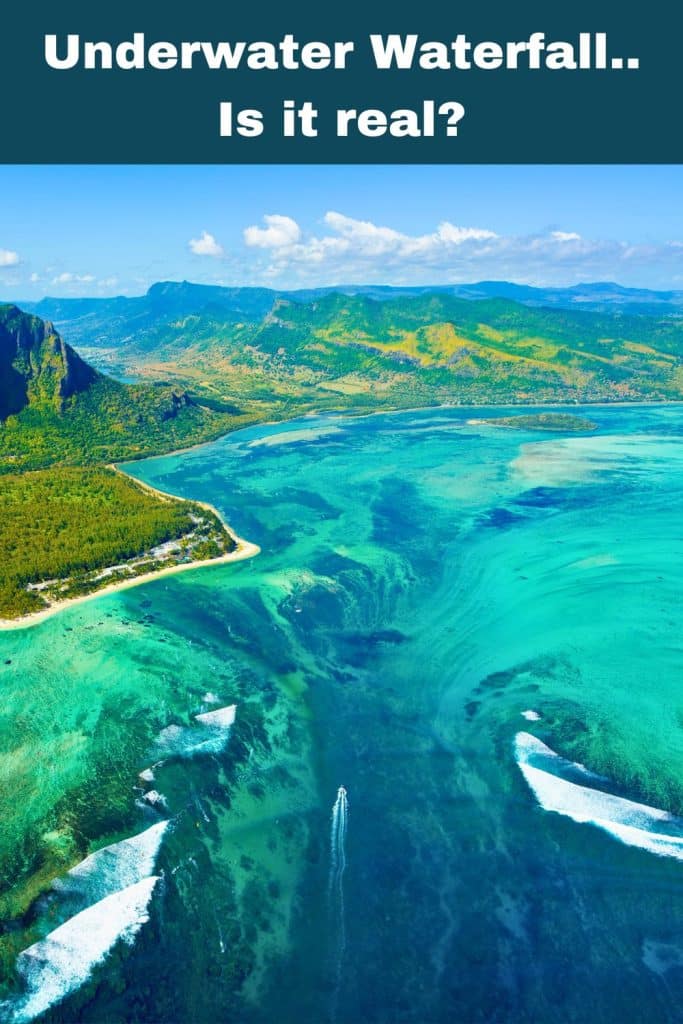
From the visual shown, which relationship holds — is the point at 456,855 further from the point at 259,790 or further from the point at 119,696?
the point at 119,696

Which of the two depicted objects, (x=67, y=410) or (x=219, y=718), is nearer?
(x=219, y=718)

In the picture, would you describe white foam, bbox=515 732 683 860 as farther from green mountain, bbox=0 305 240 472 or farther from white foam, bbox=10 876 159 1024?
green mountain, bbox=0 305 240 472

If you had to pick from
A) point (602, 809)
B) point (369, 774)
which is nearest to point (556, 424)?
point (602, 809)

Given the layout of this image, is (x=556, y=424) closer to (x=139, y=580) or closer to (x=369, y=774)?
(x=139, y=580)

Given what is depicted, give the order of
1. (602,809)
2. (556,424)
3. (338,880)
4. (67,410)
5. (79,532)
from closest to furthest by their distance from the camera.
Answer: (338,880), (602,809), (79,532), (67,410), (556,424)

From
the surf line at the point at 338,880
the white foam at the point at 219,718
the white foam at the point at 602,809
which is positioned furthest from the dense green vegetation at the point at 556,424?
the surf line at the point at 338,880
